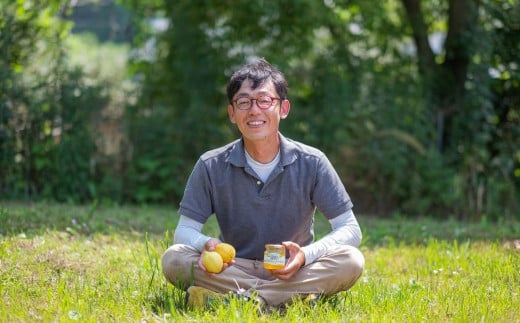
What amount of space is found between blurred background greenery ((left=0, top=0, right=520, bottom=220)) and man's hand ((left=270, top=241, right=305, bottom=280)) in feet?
17.1

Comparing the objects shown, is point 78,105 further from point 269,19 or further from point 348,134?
point 348,134

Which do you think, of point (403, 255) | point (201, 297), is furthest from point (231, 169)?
point (403, 255)

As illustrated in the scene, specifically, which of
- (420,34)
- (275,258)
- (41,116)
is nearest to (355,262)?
(275,258)

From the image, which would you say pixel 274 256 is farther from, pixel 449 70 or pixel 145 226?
pixel 449 70

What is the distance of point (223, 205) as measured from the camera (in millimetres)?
4270

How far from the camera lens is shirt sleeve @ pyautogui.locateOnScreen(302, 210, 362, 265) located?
13.3ft

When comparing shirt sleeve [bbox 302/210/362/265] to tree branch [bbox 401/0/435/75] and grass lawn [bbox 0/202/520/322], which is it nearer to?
grass lawn [bbox 0/202/520/322]

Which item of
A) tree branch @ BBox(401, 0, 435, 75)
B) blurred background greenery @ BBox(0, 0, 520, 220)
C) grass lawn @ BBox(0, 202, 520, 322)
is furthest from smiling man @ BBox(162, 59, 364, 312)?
tree branch @ BBox(401, 0, 435, 75)

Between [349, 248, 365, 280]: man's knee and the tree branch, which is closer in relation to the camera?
[349, 248, 365, 280]: man's knee

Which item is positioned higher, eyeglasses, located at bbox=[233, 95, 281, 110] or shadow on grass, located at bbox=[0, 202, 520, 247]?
eyeglasses, located at bbox=[233, 95, 281, 110]

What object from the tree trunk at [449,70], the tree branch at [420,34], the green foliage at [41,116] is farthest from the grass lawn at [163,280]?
the tree branch at [420,34]

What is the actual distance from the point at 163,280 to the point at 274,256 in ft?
3.48

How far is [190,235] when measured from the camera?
163 inches

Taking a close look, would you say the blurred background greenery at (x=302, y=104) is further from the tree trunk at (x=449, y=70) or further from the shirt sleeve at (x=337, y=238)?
the shirt sleeve at (x=337, y=238)
